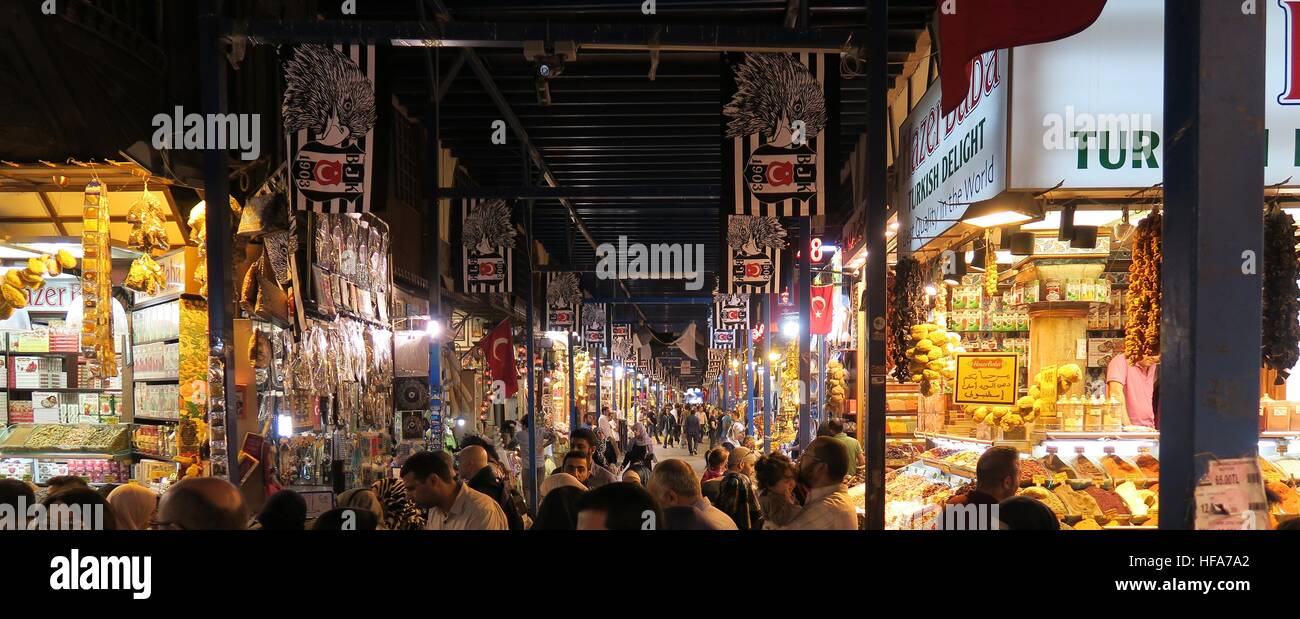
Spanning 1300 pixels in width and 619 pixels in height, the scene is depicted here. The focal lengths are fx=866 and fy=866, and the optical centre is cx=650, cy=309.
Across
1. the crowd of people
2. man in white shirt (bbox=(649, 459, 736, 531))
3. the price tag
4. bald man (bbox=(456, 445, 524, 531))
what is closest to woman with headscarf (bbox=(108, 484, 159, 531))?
the crowd of people

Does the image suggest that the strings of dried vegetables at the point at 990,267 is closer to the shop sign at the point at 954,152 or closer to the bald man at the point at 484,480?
the shop sign at the point at 954,152

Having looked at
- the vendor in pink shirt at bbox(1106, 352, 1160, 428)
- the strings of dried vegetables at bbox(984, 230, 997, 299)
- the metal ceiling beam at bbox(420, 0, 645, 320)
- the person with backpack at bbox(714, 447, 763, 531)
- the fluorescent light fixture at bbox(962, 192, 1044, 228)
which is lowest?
the person with backpack at bbox(714, 447, 763, 531)

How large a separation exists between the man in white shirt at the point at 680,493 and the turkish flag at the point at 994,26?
2795 mm

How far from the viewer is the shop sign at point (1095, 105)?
19.5 ft

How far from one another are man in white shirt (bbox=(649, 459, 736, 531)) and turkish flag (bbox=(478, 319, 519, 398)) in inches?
338

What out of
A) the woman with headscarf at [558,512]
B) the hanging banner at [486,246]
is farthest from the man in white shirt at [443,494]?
the hanging banner at [486,246]

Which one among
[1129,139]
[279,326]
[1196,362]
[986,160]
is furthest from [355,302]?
[1196,362]

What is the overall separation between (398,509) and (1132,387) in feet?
24.3

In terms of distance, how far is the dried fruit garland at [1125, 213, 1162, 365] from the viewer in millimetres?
5207

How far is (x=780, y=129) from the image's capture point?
6770 mm

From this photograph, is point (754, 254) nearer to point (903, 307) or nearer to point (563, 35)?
point (903, 307)

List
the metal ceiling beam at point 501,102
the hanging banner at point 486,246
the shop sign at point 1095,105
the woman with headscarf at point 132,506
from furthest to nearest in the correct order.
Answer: the hanging banner at point 486,246, the metal ceiling beam at point 501,102, the shop sign at point 1095,105, the woman with headscarf at point 132,506

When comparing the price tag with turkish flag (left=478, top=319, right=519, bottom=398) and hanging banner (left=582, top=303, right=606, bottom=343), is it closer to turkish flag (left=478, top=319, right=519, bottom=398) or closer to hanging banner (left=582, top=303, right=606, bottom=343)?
turkish flag (left=478, top=319, right=519, bottom=398)
